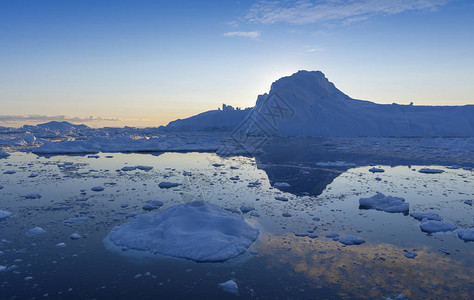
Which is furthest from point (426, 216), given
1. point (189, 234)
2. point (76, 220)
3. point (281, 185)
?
point (76, 220)

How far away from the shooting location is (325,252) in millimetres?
5332

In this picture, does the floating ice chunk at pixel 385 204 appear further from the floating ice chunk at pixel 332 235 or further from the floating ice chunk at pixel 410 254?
the floating ice chunk at pixel 410 254

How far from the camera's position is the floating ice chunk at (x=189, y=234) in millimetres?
5219

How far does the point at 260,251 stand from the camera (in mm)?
5363

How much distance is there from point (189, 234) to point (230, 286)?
169cm

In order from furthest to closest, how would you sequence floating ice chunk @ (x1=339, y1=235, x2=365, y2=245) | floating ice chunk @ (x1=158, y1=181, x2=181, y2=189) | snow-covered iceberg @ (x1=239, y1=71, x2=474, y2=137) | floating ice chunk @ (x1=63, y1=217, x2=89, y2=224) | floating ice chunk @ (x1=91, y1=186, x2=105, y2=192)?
snow-covered iceberg @ (x1=239, y1=71, x2=474, y2=137), floating ice chunk @ (x1=158, y1=181, x2=181, y2=189), floating ice chunk @ (x1=91, y1=186, x2=105, y2=192), floating ice chunk @ (x1=63, y1=217, x2=89, y2=224), floating ice chunk @ (x1=339, y1=235, x2=365, y2=245)

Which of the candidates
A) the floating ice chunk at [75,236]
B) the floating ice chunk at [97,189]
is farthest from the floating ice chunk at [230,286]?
the floating ice chunk at [97,189]

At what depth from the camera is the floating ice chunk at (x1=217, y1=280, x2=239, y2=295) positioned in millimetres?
4146

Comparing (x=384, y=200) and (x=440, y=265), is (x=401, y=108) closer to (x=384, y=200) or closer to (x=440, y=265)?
(x=384, y=200)

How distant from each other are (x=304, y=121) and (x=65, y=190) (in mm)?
36411

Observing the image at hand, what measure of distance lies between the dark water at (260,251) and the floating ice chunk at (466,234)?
183 mm

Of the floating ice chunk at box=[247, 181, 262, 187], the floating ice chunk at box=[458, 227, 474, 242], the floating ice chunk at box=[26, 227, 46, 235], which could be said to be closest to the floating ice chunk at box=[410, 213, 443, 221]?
the floating ice chunk at box=[458, 227, 474, 242]

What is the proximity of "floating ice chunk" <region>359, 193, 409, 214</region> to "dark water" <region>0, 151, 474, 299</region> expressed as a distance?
13.0 inches

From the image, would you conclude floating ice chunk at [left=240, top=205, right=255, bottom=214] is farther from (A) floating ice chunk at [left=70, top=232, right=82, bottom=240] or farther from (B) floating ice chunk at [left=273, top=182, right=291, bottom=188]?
(A) floating ice chunk at [left=70, top=232, right=82, bottom=240]
